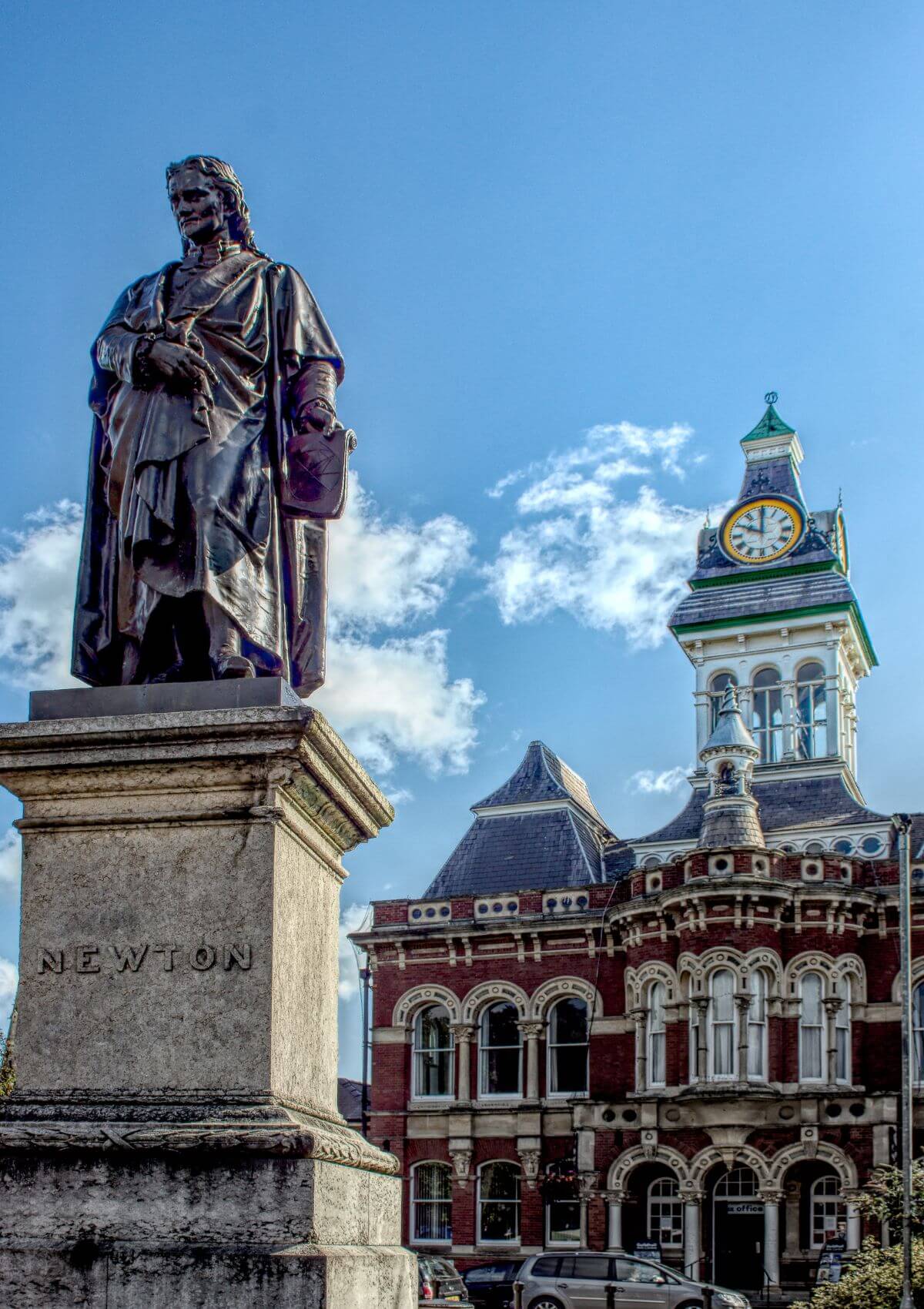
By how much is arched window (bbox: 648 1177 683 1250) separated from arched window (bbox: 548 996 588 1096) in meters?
3.26

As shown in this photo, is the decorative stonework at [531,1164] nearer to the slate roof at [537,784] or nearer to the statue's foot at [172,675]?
the slate roof at [537,784]

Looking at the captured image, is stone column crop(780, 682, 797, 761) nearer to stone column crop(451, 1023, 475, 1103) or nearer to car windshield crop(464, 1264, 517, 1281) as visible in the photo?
stone column crop(451, 1023, 475, 1103)

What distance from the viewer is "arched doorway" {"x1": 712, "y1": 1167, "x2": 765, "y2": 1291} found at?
35188 millimetres

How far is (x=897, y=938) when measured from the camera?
121 feet

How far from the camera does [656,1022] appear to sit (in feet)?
123

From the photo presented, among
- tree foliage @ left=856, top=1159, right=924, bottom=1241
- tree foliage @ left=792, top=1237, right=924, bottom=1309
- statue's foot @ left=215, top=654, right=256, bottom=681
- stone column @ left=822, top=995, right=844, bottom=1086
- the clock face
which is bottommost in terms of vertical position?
tree foliage @ left=856, top=1159, right=924, bottom=1241

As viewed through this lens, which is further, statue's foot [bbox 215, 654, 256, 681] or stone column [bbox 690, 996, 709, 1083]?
stone column [bbox 690, 996, 709, 1083]

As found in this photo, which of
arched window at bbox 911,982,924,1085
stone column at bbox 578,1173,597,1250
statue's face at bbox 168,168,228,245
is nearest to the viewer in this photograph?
statue's face at bbox 168,168,228,245

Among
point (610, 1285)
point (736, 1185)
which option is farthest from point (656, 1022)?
point (610, 1285)

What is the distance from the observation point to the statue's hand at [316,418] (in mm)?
5348

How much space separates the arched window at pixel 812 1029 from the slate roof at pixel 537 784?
10.7 meters

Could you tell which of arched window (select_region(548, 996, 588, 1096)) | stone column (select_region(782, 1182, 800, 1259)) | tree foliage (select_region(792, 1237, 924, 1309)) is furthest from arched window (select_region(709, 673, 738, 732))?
tree foliage (select_region(792, 1237, 924, 1309))

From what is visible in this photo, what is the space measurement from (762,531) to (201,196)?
160ft

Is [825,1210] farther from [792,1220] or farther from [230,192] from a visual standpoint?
[230,192]
